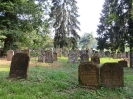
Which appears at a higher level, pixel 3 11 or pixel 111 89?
pixel 3 11

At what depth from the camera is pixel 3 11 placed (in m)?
21.3

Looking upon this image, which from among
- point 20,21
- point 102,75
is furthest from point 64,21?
point 102,75

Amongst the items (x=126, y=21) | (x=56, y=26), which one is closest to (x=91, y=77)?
(x=126, y=21)

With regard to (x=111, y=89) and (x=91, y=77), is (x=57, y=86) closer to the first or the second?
(x=91, y=77)

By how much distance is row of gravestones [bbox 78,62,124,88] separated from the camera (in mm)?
7207

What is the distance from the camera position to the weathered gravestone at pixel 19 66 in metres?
8.25

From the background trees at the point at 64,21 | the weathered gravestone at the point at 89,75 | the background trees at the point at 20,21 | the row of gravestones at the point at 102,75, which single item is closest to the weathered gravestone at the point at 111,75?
the row of gravestones at the point at 102,75

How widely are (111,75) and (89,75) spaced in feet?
2.85

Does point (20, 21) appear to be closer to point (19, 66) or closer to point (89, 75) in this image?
point (19, 66)

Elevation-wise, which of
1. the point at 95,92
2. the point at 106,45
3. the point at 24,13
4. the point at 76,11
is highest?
the point at 76,11

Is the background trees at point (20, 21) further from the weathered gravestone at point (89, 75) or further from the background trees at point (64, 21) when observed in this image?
the weathered gravestone at point (89, 75)

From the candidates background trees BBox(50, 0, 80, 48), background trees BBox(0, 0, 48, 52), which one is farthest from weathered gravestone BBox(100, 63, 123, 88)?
background trees BBox(50, 0, 80, 48)

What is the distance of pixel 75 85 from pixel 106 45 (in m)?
34.8

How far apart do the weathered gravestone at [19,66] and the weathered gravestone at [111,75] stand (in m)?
3.40
